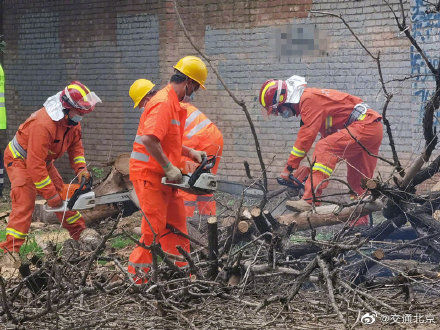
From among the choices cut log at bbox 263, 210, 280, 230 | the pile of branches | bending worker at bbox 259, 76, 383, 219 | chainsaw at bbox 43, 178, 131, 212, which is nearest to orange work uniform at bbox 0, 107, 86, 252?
chainsaw at bbox 43, 178, 131, 212

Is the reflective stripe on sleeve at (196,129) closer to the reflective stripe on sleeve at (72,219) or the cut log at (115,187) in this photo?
the cut log at (115,187)

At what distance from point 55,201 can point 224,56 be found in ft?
14.9

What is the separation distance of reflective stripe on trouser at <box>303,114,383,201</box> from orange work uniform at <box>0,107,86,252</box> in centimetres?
249

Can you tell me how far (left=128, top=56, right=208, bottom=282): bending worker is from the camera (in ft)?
14.9

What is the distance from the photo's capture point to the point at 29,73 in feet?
36.2

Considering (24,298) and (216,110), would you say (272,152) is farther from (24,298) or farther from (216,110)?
(24,298)

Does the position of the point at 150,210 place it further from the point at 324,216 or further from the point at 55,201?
the point at 324,216

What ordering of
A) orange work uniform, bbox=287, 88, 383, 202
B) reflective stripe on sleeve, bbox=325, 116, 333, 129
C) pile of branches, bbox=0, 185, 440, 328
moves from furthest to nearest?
reflective stripe on sleeve, bbox=325, 116, 333, 129
orange work uniform, bbox=287, 88, 383, 202
pile of branches, bbox=0, 185, 440, 328

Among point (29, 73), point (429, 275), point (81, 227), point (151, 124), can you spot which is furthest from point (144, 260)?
point (29, 73)

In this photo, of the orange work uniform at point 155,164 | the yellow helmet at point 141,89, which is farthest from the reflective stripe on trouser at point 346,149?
the orange work uniform at point 155,164

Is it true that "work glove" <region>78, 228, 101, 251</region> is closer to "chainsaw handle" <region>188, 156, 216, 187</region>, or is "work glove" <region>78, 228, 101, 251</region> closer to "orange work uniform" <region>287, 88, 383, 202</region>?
"chainsaw handle" <region>188, 156, 216, 187</region>

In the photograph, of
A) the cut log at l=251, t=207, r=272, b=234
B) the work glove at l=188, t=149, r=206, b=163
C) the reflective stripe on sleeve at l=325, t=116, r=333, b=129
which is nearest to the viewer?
the cut log at l=251, t=207, r=272, b=234

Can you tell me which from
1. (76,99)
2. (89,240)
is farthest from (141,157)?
(89,240)

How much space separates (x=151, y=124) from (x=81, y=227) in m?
1.97
